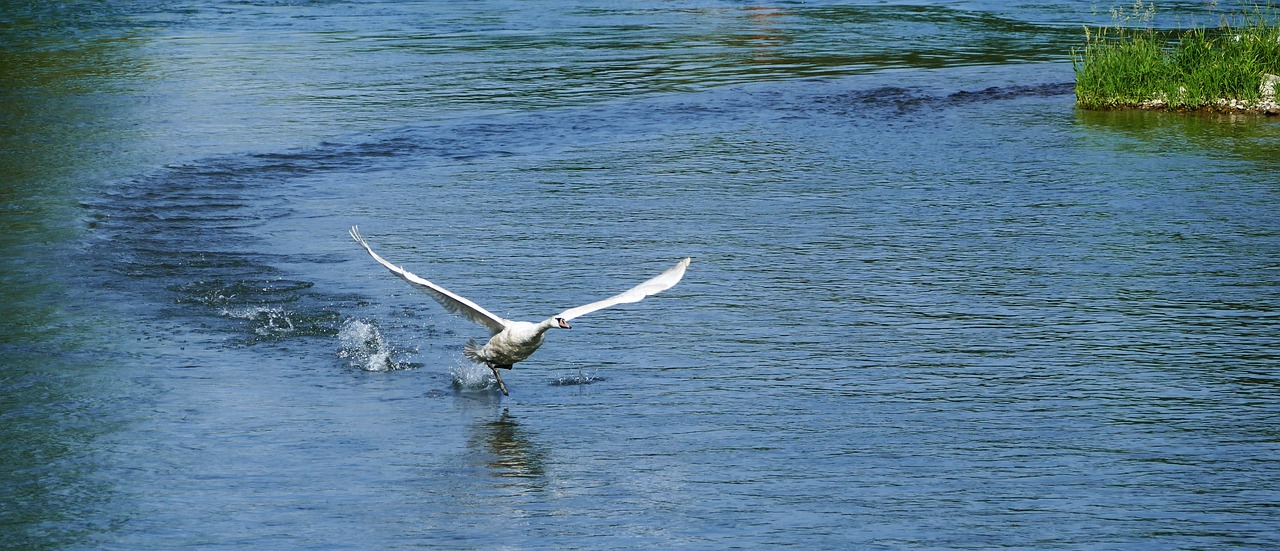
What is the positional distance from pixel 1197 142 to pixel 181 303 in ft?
37.4

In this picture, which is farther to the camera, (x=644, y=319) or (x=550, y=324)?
(x=644, y=319)

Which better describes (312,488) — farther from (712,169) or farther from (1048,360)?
(712,169)

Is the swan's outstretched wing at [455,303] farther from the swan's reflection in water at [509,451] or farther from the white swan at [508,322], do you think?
the swan's reflection in water at [509,451]

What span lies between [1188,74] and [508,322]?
1378 centimetres

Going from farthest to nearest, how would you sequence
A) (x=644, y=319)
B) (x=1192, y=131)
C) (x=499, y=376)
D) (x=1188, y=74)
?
(x=1188, y=74) < (x=1192, y=131) < (x=644, y=319) < (x=499, y=376)

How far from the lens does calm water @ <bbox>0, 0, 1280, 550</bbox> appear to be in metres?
7.93

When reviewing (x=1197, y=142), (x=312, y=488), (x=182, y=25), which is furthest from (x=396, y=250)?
(x=182, y=25)

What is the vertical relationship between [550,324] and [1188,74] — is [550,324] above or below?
above

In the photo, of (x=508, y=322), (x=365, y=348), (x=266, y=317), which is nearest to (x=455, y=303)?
(x=508, y=322)

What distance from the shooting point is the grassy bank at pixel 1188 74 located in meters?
20.2

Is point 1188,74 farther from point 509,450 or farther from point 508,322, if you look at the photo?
point 509,450

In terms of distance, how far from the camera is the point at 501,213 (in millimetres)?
15281

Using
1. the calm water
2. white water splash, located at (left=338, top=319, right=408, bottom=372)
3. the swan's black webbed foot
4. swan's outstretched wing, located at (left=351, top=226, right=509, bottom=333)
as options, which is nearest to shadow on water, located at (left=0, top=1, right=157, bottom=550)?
the calm water

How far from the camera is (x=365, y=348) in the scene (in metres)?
10.7
